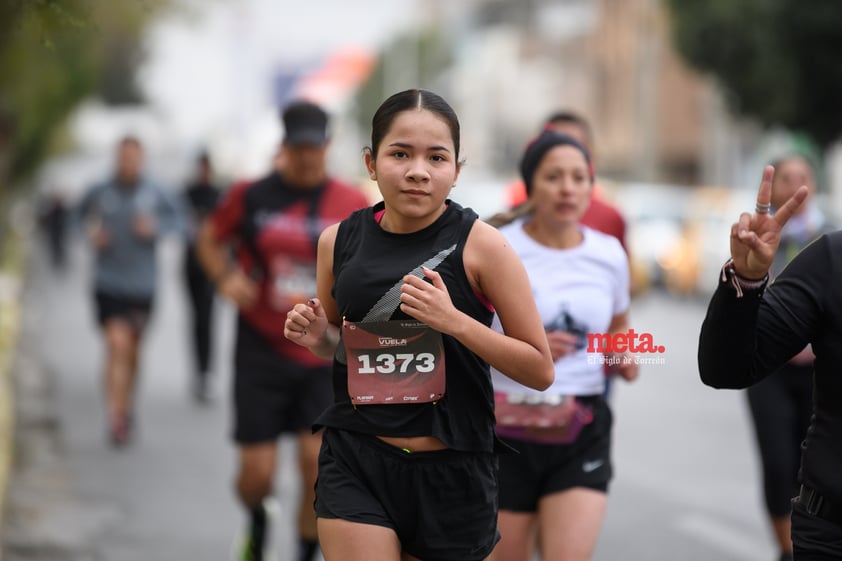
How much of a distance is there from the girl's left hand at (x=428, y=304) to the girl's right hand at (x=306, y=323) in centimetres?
36

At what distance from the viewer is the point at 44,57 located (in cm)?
1345

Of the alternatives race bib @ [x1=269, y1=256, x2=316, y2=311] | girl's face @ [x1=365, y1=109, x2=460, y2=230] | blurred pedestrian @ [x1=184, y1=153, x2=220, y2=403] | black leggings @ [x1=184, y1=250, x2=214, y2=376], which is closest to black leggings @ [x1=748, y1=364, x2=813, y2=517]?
race bib @ [x1=269, y1=256, x2=316, y2=311]

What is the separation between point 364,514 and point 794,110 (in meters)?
26.8

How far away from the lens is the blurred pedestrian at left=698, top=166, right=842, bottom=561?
11.1 ft

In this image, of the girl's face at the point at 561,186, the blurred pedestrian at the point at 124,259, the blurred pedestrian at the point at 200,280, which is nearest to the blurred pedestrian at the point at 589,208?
the girl's face at the point at 561,186

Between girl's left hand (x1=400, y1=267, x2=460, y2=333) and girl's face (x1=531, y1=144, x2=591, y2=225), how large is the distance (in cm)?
166

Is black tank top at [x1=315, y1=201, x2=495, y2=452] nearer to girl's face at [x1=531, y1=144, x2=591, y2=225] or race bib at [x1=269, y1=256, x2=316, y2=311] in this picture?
girl's face at [x1=531, y1=144, x2=591, y2=225]

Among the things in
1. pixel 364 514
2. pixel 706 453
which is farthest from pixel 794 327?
pixel 706 453

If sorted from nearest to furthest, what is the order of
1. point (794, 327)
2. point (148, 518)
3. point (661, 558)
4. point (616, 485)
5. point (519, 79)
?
point (794, 327)
point (661, 558)
point (148, 518)
point (616, 485)
point (519, 79)

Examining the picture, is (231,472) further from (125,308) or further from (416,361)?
(416,361)

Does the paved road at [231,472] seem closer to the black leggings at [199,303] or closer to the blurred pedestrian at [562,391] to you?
the black leggings at [199,303]

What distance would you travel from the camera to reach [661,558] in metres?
7.52

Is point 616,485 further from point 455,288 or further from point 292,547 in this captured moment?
point 455,288

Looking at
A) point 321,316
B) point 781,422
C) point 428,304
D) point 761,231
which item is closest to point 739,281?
point 761,231
